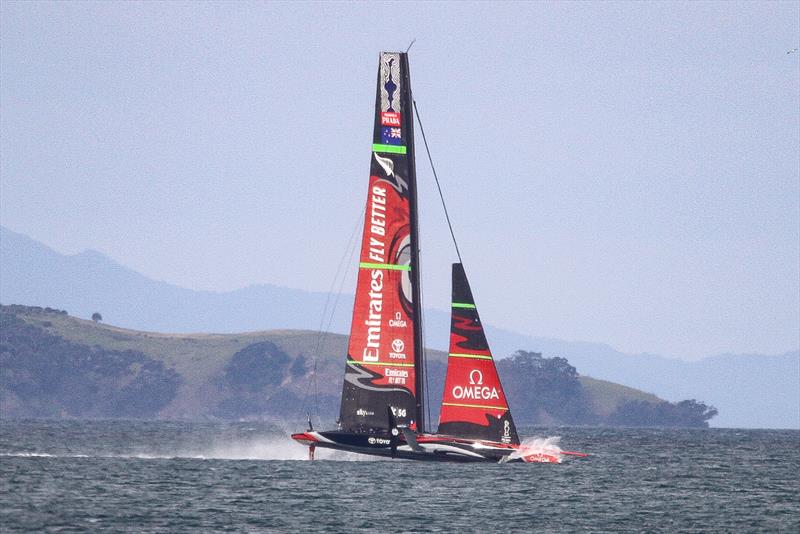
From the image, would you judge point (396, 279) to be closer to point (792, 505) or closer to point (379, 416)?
point (379, 416)

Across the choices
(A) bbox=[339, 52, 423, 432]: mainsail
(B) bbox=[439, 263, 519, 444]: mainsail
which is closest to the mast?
(A) bbox=[339, 52, 423, 432]: mainsail

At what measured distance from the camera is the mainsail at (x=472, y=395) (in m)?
64.5

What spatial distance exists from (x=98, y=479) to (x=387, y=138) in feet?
65.9

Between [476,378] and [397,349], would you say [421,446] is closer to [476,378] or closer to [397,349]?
[476,378]

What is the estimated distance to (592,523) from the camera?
4988cm

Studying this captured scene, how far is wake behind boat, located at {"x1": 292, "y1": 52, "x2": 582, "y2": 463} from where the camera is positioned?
212ft

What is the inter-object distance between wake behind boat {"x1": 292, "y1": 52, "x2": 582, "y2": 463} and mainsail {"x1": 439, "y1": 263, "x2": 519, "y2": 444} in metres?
0.04

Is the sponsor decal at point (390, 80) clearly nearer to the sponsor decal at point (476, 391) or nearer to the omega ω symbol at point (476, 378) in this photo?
the omega ω symbol at point (476, 378)

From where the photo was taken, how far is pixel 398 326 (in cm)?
6481

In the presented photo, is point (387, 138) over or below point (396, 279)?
over

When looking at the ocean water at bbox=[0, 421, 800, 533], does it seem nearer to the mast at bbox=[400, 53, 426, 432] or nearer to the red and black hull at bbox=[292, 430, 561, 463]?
the red and black hull at bbox=[292, 430, 561, 463]

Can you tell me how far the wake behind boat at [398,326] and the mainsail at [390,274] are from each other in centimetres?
4

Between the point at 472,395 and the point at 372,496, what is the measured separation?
9.67 metres

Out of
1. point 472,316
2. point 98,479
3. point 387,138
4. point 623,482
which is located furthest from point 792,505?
point 98,479
